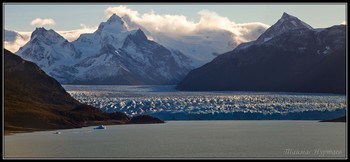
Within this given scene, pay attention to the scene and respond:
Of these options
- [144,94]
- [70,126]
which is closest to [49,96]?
[144,94]

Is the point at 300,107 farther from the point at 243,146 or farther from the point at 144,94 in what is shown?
the point at 243,146

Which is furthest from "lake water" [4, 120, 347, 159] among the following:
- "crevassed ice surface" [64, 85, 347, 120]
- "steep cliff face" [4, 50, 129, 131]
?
"crevassed ice surface" [64, 85, 347, 120]

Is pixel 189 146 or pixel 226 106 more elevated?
pixel 226 106

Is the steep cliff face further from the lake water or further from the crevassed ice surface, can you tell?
the lake water

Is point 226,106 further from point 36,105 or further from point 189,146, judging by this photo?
point 189,146

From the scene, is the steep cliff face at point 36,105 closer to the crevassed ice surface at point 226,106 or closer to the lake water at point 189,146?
the crevassed ice surface at point 226,106

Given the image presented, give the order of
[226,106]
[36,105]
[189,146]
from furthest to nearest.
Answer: [226,106], [36,105], [189,146]

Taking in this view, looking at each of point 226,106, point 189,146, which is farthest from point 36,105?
point 189,146

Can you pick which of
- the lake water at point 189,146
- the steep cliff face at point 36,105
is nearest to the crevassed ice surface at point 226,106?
the steep cliff face at point 36,105

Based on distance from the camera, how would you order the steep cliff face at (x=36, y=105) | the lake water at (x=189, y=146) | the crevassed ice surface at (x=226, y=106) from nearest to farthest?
the lake water at (x=189, y=146)
the steep cliff face at (x=36, y=105)
the crevassed ice surface at (x=226, y=106)

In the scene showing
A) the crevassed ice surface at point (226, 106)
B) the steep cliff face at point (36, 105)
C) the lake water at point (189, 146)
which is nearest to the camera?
the lake water at point (189, 146)

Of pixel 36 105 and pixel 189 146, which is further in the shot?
pixel 36 105
